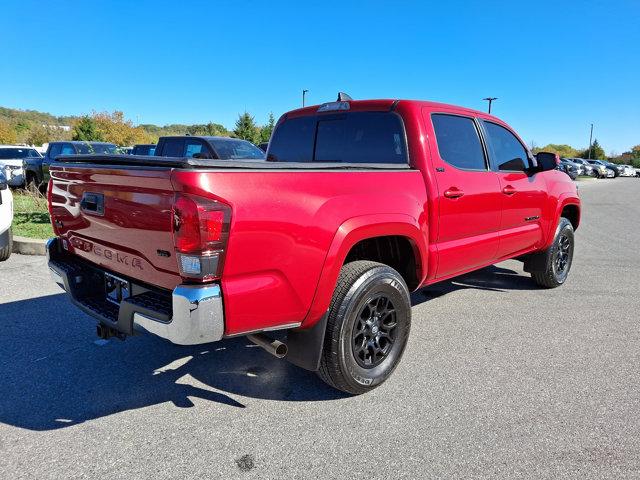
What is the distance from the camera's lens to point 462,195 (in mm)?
3758

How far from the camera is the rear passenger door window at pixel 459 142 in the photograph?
12.3 ft

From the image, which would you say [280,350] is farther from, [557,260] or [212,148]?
[212,148]

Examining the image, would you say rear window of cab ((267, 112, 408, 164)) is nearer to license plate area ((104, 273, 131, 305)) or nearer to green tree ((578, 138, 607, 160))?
license plate area ((104, 273, 131, 305))

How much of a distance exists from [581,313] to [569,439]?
2.60 meters

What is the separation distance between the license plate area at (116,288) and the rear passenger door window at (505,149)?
343 cm

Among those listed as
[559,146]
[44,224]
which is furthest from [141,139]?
[559,146]

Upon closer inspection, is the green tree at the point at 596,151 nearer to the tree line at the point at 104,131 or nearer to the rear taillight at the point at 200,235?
the tree line at the point at 104,131

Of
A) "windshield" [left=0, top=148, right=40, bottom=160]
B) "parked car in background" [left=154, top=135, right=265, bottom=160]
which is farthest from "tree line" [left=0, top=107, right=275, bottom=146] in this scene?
"parked car in background" [left=154, top=135, right=265, bottom=160]

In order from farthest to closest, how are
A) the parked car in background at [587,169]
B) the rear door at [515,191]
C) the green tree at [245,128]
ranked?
the parked car in background at [587,169] → the green tree at [245,128] → the rear door at [515,191]

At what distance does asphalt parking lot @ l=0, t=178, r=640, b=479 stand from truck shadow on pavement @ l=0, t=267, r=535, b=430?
14 millimetres

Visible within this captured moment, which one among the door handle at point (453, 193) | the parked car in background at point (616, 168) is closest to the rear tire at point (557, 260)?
the door handle at point (453, 193)

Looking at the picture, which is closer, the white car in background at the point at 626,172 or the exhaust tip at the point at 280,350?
the exhaust tip at the point at 280,350

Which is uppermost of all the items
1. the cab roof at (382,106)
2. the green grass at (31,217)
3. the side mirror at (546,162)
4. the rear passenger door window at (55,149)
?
the rear passenger door window at (55,149)

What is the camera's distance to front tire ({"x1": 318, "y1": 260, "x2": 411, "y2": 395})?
9.29 ft
